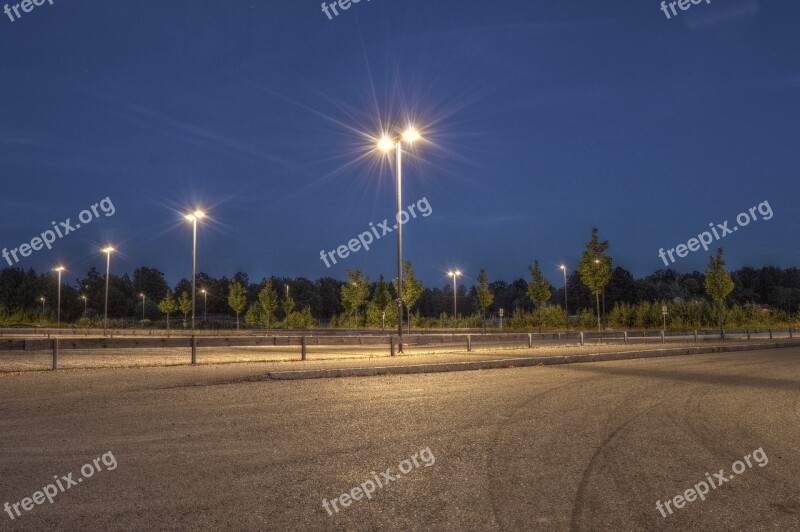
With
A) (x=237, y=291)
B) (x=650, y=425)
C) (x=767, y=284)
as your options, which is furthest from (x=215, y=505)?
(x=767, y=284)

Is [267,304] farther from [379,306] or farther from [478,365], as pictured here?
[478,365]

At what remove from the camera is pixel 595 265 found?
55.5m

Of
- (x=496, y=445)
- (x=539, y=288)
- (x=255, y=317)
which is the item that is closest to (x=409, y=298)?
(x=539, y=288)

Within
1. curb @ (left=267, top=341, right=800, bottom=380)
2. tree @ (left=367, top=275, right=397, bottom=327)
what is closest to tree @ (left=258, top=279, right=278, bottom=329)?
tree @ (left=367, top=275, right=397, bottom=327)

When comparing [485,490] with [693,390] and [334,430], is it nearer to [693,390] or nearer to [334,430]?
[334,430]

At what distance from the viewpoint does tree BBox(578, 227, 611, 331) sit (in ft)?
182

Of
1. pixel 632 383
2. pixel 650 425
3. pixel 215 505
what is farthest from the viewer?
pixel 632 383

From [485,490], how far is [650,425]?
426 cm

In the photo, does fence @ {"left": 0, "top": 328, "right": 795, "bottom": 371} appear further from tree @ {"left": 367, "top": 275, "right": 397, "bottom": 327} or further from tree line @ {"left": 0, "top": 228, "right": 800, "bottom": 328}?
tree @ {"left": 367, "top": 275, "right": 397, "bottom": 327}

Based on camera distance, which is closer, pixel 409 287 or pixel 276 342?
pixel 276 342

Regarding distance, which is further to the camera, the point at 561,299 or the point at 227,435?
the point at 561,299

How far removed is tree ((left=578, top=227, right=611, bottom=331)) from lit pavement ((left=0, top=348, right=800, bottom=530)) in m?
43.7

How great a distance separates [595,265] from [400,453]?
51693 mm

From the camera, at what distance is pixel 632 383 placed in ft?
45.6
